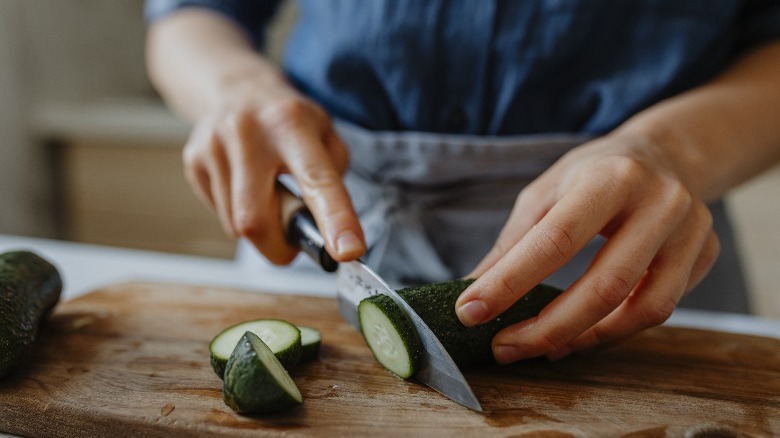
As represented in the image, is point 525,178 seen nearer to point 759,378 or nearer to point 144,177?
point 759,378

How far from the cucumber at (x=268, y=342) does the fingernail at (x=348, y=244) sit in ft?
0.48

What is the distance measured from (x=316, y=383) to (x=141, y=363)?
0.97ft

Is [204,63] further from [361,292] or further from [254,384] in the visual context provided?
[254,384]

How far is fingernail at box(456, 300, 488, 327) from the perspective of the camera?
0.92 metres

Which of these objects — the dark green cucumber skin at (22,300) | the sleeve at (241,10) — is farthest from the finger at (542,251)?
the sleeve at (241,10)

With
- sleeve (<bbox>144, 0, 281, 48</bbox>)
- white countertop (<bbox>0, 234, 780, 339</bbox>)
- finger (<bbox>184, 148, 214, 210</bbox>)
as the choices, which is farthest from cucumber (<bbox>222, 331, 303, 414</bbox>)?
sleeve (<bbox>144, 0, 281, 48</bbox>)

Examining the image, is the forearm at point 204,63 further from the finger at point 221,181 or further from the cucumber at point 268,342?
the cucumber at point 268,342

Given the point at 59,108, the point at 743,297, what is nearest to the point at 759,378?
the point at 743,297

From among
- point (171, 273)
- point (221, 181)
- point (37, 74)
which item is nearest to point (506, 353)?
point (221, 181)

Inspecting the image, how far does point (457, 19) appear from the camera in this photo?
1355 millimetres

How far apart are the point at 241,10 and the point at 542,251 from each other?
122 cm

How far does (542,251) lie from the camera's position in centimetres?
92

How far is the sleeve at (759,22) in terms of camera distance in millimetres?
1380

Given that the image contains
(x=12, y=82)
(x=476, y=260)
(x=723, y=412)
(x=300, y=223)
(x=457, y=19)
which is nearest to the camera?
(x=723, y=412)
